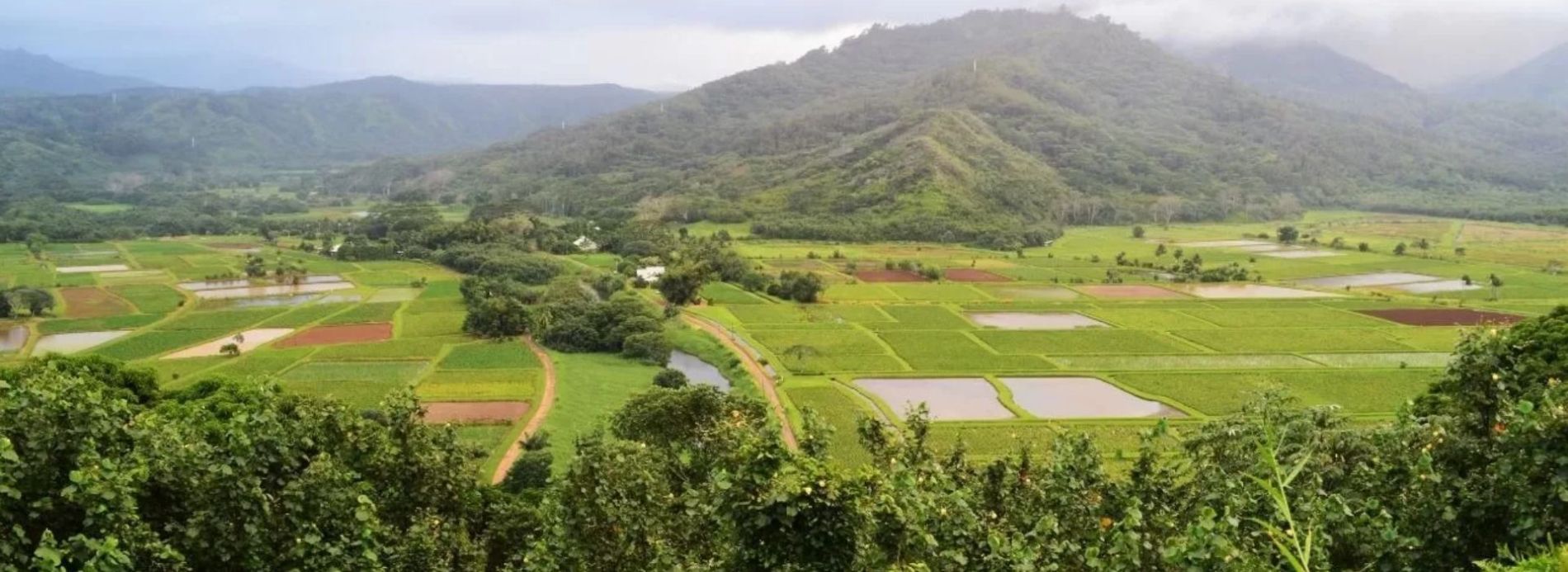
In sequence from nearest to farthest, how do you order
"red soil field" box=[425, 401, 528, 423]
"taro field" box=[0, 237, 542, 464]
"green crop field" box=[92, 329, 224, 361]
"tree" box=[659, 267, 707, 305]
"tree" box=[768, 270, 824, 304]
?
"red soil field" box=[425, 401, 528, 423]
"taro field" box=[0, 237, 542, 464]
"green crop field" box=[92, 329, 224, 361]
"tree" box=[659, 267, 707, 305]
"tree" box=[768, 270, 824, 304]

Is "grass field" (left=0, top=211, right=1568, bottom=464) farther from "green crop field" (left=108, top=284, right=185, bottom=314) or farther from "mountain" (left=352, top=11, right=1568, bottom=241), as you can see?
"mountain" (left=352, top=11, right=1568, bottom=241)

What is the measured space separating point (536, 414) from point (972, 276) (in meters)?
52.2

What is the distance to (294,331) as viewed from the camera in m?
56.2

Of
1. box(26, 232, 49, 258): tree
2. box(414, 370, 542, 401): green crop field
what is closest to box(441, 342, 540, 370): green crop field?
box(414, 370, 542, 401): green crop field

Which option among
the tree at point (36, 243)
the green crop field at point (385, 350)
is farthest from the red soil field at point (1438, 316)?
the tree at point (36, 243)

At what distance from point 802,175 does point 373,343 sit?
362ft

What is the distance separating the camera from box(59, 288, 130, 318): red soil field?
59375 millimetres

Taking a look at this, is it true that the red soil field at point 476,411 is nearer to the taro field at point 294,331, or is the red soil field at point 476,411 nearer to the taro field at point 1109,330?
the taro field at point 294,331

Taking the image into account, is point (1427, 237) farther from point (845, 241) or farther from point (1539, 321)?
point (1539, 321)

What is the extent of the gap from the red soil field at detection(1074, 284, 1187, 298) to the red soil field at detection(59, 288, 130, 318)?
7502 cm

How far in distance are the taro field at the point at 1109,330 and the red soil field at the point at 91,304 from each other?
137ft

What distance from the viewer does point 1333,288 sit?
244 ft

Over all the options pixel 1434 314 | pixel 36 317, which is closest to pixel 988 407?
pixel 1434 314

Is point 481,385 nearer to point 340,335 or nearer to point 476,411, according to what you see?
point 476,411
